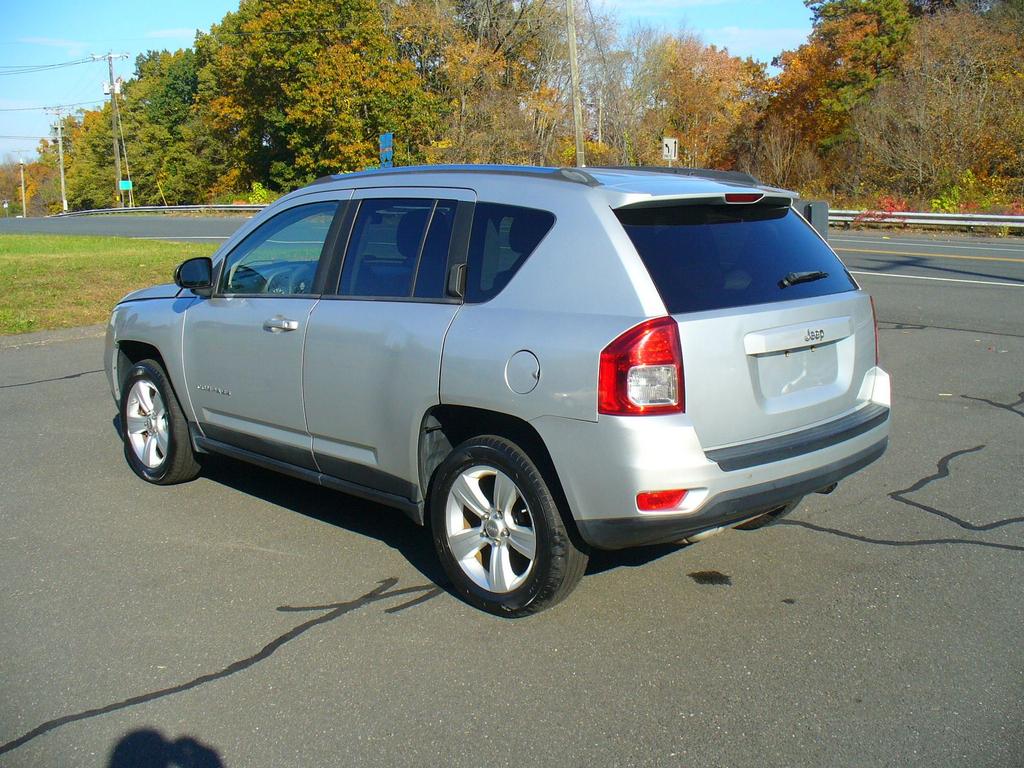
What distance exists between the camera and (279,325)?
5082 millimetres

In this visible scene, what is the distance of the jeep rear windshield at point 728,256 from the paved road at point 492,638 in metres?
1.33

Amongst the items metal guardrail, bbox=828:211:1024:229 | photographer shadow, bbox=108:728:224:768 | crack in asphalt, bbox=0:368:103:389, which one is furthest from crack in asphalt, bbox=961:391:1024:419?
metal guardrail, bbox=828:211:1024:229

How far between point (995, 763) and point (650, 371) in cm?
168

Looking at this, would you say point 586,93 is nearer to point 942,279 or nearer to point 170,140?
point 170,140

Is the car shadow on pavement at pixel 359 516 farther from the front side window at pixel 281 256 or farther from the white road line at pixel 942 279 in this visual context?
the white road line at pixel 942 279

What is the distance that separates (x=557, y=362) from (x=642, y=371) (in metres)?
0.34

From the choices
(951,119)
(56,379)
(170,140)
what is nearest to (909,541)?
(56,379)

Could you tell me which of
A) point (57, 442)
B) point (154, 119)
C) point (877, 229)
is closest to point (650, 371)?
point (57, 442)

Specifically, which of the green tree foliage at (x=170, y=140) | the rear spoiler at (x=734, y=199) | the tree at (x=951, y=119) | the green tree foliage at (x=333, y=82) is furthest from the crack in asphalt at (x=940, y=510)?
the green tree foliage at (x=170, y=140)

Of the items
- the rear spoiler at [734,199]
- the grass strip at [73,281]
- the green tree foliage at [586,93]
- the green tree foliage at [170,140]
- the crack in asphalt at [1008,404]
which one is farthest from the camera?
the green tree foliage at [170,140]

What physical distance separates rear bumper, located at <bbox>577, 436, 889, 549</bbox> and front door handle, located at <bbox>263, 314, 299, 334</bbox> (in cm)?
194

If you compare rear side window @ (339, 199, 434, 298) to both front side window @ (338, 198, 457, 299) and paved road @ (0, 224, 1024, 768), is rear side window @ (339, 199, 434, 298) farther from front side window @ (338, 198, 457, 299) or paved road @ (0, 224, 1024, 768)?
paved road @ (0, 224, 1024, 768)

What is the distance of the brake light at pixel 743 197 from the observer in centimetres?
426

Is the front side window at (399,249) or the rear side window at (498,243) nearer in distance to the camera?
the rear side window at (498,243)
